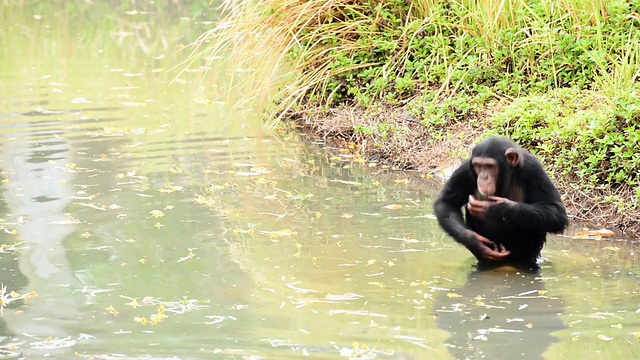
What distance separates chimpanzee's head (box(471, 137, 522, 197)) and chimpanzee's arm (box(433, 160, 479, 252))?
0.70 feet

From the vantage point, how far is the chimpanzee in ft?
18.9

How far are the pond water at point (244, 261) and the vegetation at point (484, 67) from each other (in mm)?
749

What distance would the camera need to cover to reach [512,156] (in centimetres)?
579

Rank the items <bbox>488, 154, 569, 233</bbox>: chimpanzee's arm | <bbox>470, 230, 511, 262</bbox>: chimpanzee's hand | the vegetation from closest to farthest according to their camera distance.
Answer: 1. <bbox>488, 154, 569, 233</bbox>: chimpanzee's arm
2. <bbox>470, 230, 511, 262</bbox>: chimpanzee's hand
3. the vegetation

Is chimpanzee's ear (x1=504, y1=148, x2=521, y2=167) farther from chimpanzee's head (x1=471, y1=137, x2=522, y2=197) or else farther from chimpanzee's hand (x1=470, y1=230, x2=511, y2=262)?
chimpanzee's hand (x1=470, y1=230, x2=511, y2=262)

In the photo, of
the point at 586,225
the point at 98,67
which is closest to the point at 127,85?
the point at 98,67

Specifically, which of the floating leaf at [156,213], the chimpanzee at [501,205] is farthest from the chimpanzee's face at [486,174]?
the floating leaf at [156,213]

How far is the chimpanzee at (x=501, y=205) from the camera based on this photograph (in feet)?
18.9

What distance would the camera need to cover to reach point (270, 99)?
37.1ft

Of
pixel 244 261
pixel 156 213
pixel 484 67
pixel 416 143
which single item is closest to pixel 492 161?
pixel 244 261

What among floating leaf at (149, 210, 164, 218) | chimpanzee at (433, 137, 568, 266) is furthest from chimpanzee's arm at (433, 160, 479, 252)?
floating leaf at (149, 210, 164, 218)

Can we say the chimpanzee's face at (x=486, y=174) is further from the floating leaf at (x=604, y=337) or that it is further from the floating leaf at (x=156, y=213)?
the floating leaf at (x=156, y=213)

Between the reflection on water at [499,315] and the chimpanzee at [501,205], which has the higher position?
the chimpanzee at [501,205]

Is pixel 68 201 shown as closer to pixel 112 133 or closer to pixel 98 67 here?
pixel 112 133
